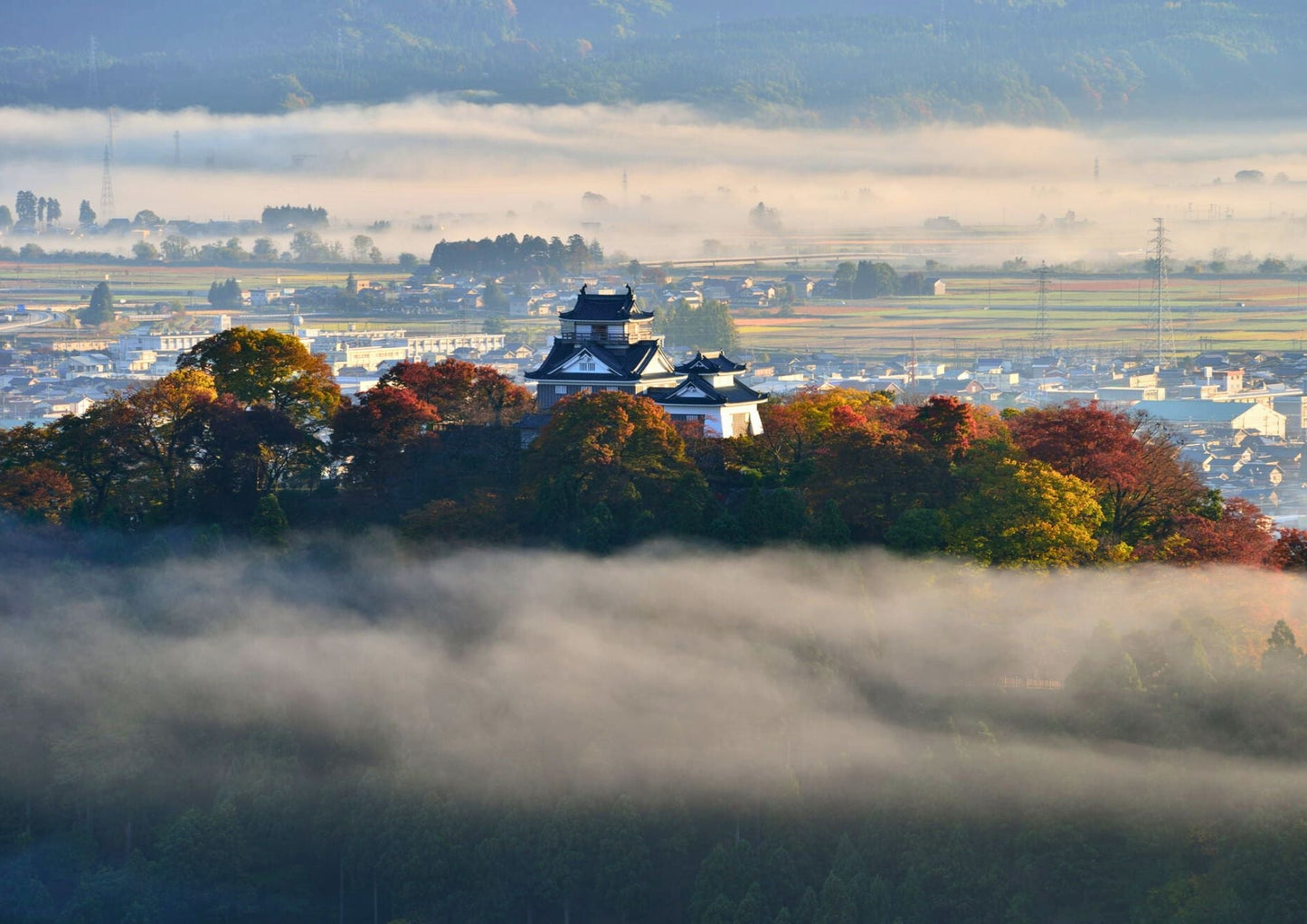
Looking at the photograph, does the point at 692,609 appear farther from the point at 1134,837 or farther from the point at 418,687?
the point at 1134,837

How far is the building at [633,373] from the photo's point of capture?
3588cm

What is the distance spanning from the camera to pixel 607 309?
37750 mm

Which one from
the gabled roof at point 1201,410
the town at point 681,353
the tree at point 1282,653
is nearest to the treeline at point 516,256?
the town at point 681,353

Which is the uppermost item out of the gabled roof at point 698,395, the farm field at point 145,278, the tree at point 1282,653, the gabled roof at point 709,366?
the farm field at point 145,278

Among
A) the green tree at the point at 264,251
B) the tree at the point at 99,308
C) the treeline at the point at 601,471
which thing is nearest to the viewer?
the treeline at the point at 601,471

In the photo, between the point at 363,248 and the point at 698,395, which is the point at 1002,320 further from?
the point at 698,395

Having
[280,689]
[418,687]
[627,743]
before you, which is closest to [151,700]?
[280,689]

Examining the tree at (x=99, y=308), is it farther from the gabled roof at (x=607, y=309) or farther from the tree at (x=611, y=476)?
the tree at (x=611, y=476)

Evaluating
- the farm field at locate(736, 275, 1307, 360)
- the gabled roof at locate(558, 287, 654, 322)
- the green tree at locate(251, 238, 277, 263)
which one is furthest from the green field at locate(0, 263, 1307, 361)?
the gabled roof at locate(558, 287, 654, 322)

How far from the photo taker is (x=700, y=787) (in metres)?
29.5

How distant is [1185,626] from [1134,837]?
300 centimetres

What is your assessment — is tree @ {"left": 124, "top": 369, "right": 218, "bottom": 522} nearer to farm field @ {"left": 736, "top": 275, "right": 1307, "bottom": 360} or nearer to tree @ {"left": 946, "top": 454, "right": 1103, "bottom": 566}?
tree @ {"left": 946, "top": 454, "right": 1103, "bottom": 566}

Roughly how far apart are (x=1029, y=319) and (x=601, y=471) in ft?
379

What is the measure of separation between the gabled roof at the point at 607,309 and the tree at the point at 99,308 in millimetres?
121471
